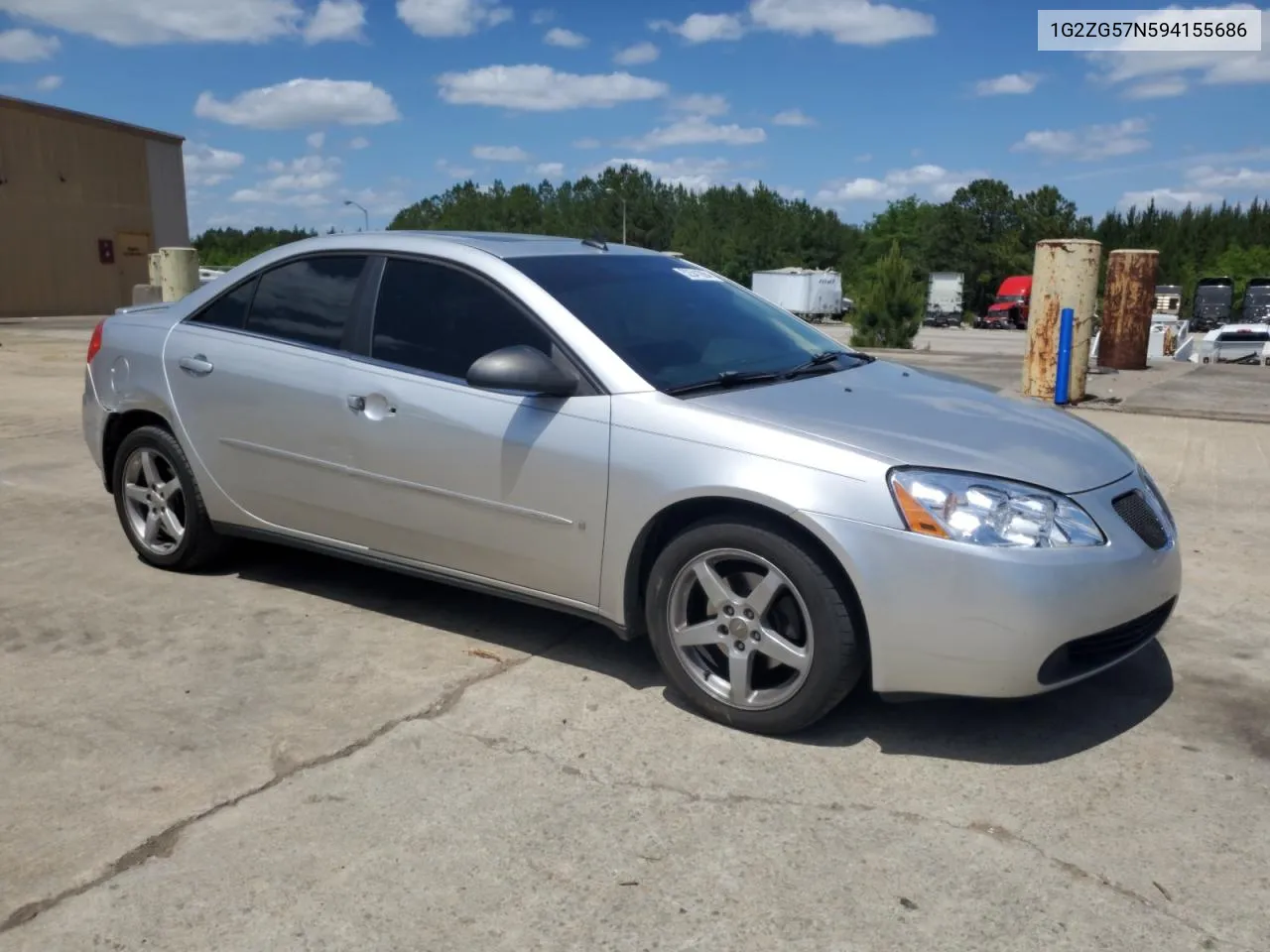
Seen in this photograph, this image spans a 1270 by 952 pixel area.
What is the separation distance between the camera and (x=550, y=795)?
304cm

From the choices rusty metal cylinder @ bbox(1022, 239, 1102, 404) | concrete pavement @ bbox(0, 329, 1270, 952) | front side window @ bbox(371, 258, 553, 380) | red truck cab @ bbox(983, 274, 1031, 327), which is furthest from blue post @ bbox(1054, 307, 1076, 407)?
red truck cab @ bbox(983, 274, 1031, 327)

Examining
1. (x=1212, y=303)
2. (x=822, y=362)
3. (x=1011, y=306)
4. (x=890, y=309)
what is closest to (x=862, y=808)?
(x=822, y=362)

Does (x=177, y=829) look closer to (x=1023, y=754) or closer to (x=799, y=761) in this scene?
(x=799, y=761)

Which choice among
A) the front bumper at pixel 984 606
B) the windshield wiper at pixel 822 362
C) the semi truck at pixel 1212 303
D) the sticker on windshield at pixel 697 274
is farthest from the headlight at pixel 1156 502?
the semi truck at pixel 1212 303

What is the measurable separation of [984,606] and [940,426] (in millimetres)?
695

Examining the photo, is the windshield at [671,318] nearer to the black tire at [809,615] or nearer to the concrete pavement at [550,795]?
the black tire at [809,615]

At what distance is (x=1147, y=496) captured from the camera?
11.9ft

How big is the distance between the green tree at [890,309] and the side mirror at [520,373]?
2046cm

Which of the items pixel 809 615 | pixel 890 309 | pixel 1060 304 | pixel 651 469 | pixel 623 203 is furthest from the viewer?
pixel 623 203

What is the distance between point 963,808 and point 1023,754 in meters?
0.44

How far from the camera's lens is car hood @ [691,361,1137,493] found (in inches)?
128

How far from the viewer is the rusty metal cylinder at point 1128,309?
47.3 ft

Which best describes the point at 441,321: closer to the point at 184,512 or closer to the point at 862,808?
the point at 184,512

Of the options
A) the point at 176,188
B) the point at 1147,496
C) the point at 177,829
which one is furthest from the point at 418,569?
the point at 176,188
